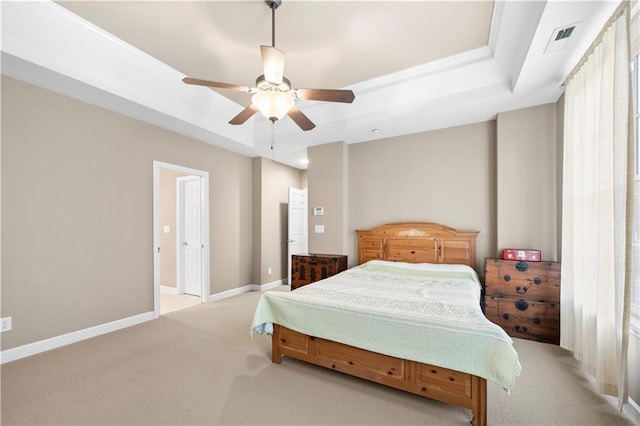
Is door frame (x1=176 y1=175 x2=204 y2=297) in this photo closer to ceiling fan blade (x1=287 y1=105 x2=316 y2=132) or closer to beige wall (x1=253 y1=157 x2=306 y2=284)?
beige wall (x1=253 y1=157 x2=306 y2=284)

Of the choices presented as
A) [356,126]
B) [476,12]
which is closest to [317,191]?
[356,126]

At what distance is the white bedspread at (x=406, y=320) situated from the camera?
1.67 m

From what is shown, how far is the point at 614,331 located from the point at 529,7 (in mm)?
2423

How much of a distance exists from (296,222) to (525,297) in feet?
13.5

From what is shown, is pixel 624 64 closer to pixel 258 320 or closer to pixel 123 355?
pixel 258 320

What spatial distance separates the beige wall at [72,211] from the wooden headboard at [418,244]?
10.4 feet

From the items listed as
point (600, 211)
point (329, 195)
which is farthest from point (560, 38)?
point (329, 195)

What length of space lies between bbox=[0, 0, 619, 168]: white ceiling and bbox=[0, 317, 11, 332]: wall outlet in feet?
7.38

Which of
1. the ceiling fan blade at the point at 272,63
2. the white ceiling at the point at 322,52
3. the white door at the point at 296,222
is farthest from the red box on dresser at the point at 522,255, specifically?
the white door at the point at 296,222

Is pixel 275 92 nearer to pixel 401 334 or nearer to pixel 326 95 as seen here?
pixel 326 95

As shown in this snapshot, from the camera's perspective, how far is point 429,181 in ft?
13.4

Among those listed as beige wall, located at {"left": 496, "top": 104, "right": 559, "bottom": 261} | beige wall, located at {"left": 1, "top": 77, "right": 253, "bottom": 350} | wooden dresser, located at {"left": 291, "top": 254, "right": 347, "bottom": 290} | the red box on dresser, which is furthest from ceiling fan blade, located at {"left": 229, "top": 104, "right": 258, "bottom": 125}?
the red box on dresser

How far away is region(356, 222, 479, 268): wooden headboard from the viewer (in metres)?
3.73

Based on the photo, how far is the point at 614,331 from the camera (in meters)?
1.86
